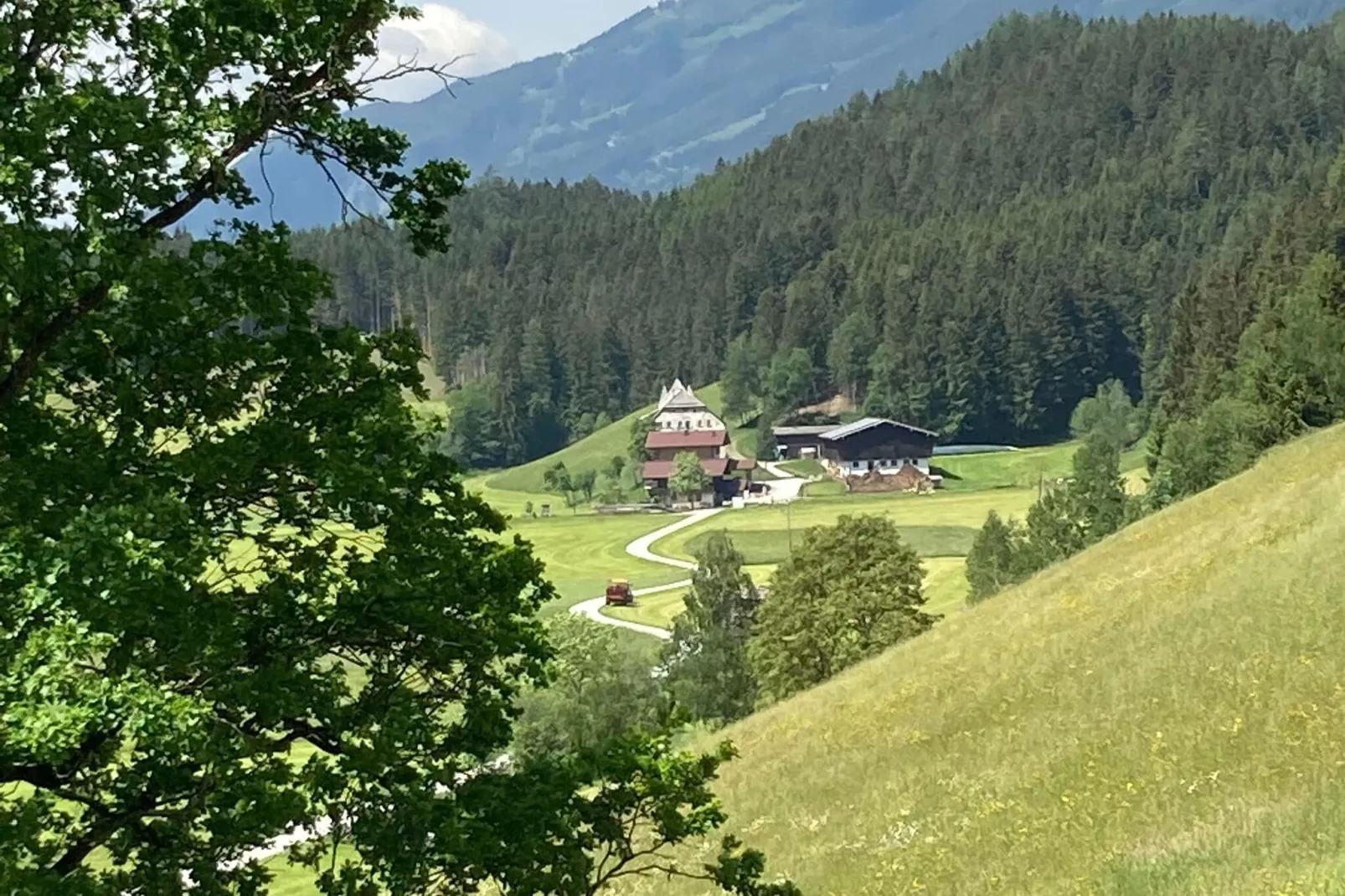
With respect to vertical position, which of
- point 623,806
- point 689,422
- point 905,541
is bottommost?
point 905,541

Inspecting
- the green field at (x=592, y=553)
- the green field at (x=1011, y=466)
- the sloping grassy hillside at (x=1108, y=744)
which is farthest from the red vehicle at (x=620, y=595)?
the green field at (x=1011, y=466)

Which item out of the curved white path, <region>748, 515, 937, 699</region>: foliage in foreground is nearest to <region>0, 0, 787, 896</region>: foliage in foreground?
<region>748, 515, 937, 699</region>: foliage in foreground

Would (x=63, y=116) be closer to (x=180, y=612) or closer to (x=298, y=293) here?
(x=298, y=293)

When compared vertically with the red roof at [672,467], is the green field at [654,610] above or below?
below

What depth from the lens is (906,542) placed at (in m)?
112

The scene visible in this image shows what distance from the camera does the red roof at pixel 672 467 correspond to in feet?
575

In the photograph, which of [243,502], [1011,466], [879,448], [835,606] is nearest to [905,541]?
[835,606]

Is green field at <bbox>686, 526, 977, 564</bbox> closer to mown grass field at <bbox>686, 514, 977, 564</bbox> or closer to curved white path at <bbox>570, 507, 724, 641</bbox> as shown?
mown grass field at <bbox>686, 514, 977, 564</bbox>

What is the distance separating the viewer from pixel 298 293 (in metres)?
10.5

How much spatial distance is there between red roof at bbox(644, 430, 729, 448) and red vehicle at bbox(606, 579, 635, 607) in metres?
84.8

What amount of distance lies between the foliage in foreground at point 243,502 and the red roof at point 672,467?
16278 centimetres

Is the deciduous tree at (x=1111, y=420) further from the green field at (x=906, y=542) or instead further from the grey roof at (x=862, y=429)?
the green field at (x=906, y=542)

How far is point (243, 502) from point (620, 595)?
91.4m

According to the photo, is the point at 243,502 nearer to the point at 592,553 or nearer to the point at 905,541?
the point at 905,541
